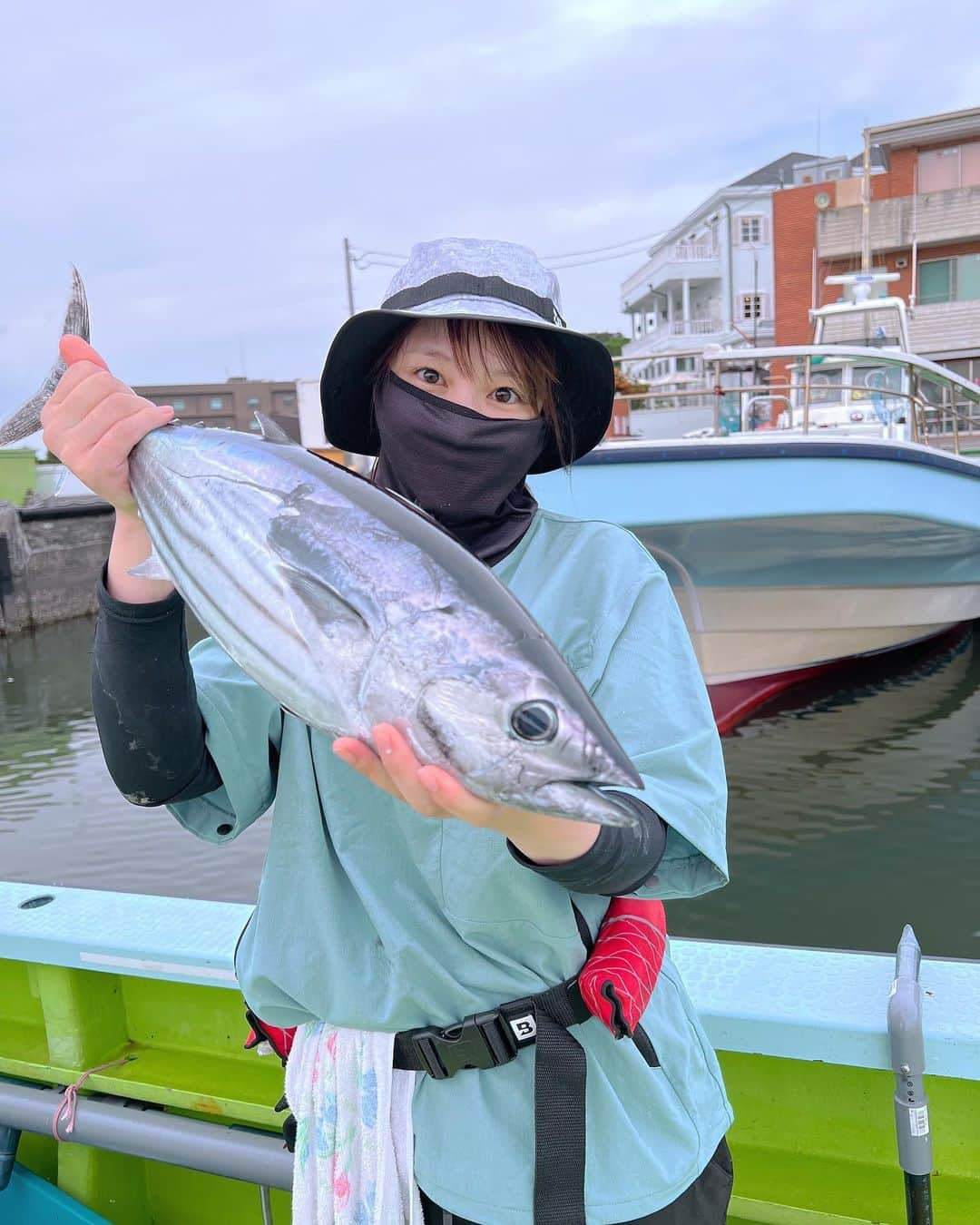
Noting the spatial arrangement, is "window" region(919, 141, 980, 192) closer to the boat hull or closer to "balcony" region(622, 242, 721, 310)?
"balcony" region(622, 242, 721, 310)

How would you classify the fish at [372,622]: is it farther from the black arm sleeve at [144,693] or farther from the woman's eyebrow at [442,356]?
the woman's eyebrow at [442,356]

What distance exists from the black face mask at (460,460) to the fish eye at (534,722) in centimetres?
50

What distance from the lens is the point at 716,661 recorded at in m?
9.53

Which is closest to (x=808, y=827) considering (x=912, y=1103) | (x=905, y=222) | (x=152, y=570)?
(x=912, y=1103)

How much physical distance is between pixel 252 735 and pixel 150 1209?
2053mm

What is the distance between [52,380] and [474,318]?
65 cm

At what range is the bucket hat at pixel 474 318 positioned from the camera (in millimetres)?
1368

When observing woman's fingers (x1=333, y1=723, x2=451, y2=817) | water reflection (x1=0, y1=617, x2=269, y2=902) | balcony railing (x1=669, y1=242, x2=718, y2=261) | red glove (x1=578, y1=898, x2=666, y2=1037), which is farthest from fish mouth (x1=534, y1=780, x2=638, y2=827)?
balcony railing (x1=669, y1=242, x2=718, y2=261)

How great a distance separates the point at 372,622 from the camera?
1015 mm

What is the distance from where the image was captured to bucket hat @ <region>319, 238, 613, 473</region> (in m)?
1.37

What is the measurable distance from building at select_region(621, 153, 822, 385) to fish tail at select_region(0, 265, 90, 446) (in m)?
34.4

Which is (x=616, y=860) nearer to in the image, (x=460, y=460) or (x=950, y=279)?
(x=460, y=460)

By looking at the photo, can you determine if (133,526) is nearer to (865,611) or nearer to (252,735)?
(252,735)

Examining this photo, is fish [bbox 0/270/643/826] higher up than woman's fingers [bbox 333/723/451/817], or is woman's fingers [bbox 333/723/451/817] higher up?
fish [bbox 0/270/643/826]
